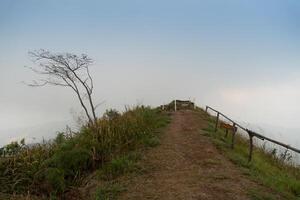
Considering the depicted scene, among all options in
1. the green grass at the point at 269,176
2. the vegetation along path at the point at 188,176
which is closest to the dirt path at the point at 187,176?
the vegetation along path at the point at 188,176

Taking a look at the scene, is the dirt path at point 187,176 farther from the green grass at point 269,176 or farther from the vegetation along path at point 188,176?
the green grass at point 269,176

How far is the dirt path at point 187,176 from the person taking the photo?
793 centimetres

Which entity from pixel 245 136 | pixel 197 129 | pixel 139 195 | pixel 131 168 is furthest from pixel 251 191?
pixel 245 136

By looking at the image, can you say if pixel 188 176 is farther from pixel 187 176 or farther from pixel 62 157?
pixel 62 157

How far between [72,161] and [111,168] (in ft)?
3.83

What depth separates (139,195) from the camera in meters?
8.03

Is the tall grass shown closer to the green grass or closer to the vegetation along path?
the vegetation along path

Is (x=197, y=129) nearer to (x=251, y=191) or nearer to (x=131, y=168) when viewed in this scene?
(x=131, y=168)

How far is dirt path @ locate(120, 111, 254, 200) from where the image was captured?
793 centimetres

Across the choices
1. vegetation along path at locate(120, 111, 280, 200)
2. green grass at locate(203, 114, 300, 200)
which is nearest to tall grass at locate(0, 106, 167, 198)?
vegetation along path at locate(120, 111, 280, 200)

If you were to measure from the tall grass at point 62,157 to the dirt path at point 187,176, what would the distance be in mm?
1138

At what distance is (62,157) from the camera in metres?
10.1

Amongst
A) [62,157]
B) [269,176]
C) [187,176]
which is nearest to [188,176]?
[187,176]

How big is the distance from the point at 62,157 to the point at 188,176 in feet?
11.2
